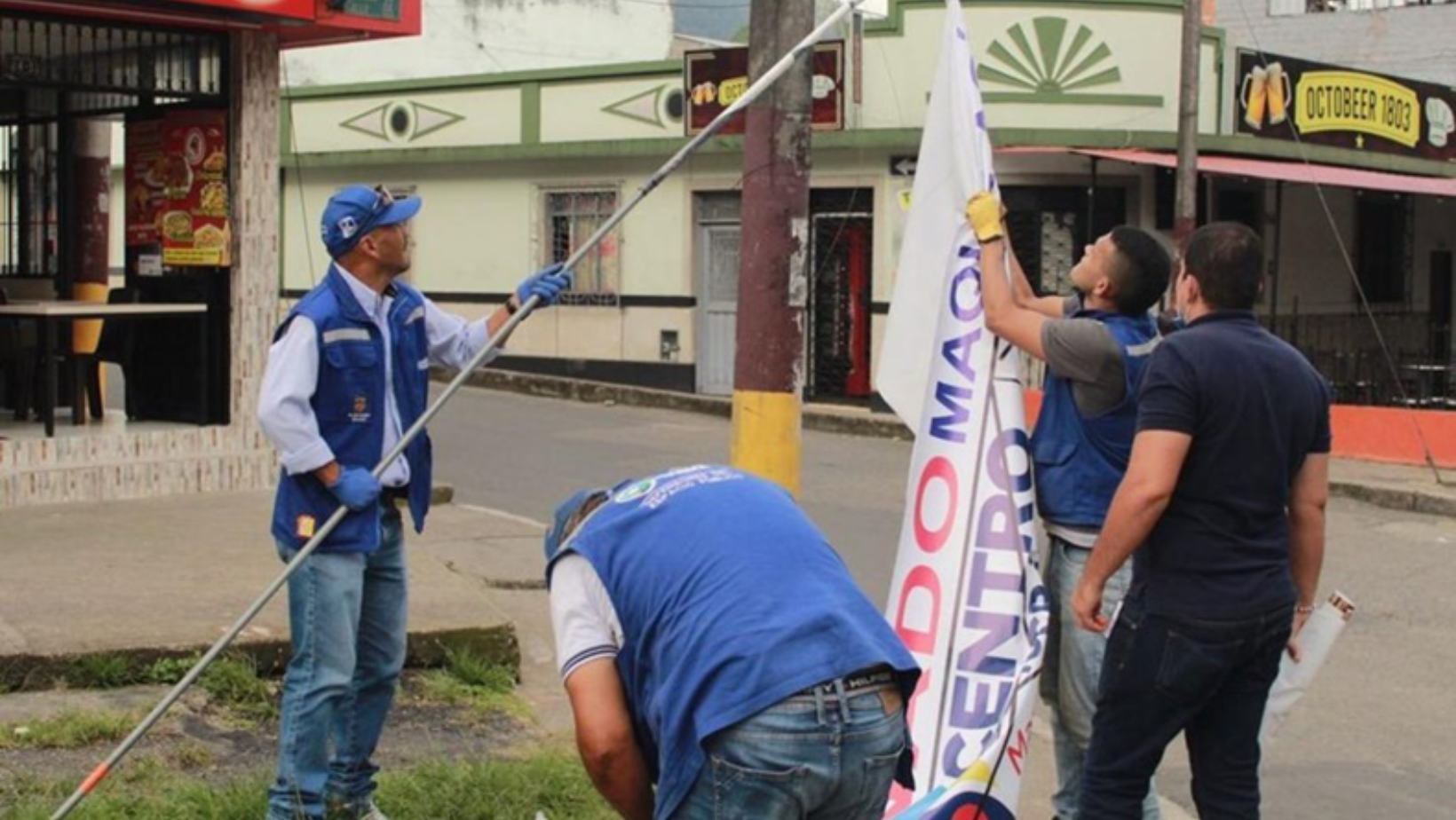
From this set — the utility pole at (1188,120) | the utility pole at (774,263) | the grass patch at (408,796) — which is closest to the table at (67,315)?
the utility pole at (774,263)

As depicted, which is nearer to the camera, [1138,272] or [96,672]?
[1138,272]

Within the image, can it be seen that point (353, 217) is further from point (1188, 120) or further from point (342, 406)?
point (1188, 120)

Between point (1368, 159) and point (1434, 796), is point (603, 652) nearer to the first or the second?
point (1434, 796)

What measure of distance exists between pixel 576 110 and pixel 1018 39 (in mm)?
5863

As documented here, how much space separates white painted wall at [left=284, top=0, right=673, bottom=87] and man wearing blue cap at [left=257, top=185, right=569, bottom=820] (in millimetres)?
24019

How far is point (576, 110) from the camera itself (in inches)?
867

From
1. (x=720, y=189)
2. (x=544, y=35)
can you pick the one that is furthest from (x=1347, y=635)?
(x=544, y=35)

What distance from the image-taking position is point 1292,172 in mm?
18562

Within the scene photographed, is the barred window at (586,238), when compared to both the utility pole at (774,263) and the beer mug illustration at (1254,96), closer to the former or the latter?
the beer mug illustration at (1254,96)

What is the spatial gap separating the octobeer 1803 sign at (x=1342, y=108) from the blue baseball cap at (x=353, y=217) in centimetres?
1598

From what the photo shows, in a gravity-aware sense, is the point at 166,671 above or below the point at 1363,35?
below

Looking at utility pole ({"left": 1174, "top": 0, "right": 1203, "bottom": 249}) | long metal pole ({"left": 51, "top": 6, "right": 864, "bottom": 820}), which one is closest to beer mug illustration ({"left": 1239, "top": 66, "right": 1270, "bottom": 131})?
utility pole ({"left": 1174, "top": 0, "right": 1203, "bottom": 249})

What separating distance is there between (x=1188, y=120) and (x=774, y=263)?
412 inches

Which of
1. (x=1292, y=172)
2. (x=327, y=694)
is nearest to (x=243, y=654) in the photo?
(x=327, y=694)
